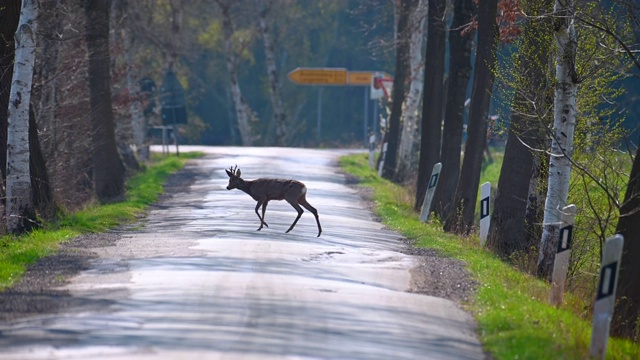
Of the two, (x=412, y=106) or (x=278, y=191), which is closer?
(x=278, y=191)

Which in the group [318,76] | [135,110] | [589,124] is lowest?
[135,110]

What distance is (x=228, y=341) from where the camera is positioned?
36.0ft

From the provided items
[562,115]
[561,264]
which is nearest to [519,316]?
[561,264]

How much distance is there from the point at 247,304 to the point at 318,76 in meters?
50.3

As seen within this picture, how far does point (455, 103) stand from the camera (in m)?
27.6

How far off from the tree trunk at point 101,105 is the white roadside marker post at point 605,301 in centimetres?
2063

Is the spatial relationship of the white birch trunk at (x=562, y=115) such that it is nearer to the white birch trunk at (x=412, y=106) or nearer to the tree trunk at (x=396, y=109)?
the white birch trunk at (x=412, y=106)

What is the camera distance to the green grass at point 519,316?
464 inches

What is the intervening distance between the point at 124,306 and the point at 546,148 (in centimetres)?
930

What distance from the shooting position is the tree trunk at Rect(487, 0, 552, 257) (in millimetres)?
19453

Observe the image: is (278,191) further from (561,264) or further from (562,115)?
(561,264)

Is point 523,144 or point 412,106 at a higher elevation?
point 523,144

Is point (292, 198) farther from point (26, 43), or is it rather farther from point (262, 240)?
point (26, 43)

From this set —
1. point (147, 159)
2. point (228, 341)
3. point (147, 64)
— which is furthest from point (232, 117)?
point (228, 341)
